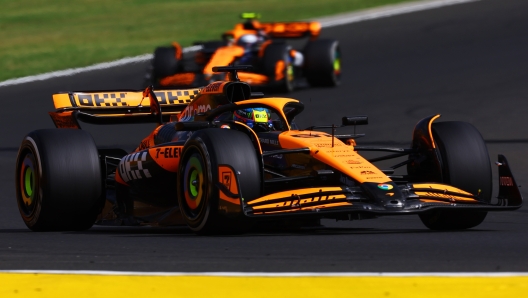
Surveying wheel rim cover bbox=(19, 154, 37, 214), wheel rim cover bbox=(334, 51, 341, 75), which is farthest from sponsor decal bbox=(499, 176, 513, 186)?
wheel rim cover bbox=(334, 51, 341, 75)

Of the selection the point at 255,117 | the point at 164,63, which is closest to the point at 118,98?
the point at 255,117

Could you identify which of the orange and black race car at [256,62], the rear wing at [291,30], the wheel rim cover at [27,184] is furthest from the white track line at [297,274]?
the rear wing at [291,30]

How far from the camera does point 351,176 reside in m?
8.09

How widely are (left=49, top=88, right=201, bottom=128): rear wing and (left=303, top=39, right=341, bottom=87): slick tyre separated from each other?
9.42 metres

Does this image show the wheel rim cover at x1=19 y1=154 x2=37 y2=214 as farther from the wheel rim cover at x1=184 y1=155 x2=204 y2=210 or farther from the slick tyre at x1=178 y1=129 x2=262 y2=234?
the slick tyre at x1=178 y1=129 x2=262 y2=234

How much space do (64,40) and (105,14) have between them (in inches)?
244

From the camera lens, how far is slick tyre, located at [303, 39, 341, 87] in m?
20.4

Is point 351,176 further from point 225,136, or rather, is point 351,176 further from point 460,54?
point 460,54

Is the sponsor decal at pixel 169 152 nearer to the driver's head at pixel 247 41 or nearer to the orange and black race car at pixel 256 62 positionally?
the orange and black race car at pixel 256 62

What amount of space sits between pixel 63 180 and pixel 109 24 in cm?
2325

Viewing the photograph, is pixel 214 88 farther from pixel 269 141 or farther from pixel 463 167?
pixel 463 167

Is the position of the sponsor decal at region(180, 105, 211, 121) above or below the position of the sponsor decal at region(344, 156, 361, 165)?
above

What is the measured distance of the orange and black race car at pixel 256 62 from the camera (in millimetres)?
19453

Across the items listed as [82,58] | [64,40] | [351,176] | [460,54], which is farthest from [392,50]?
[351,176]
